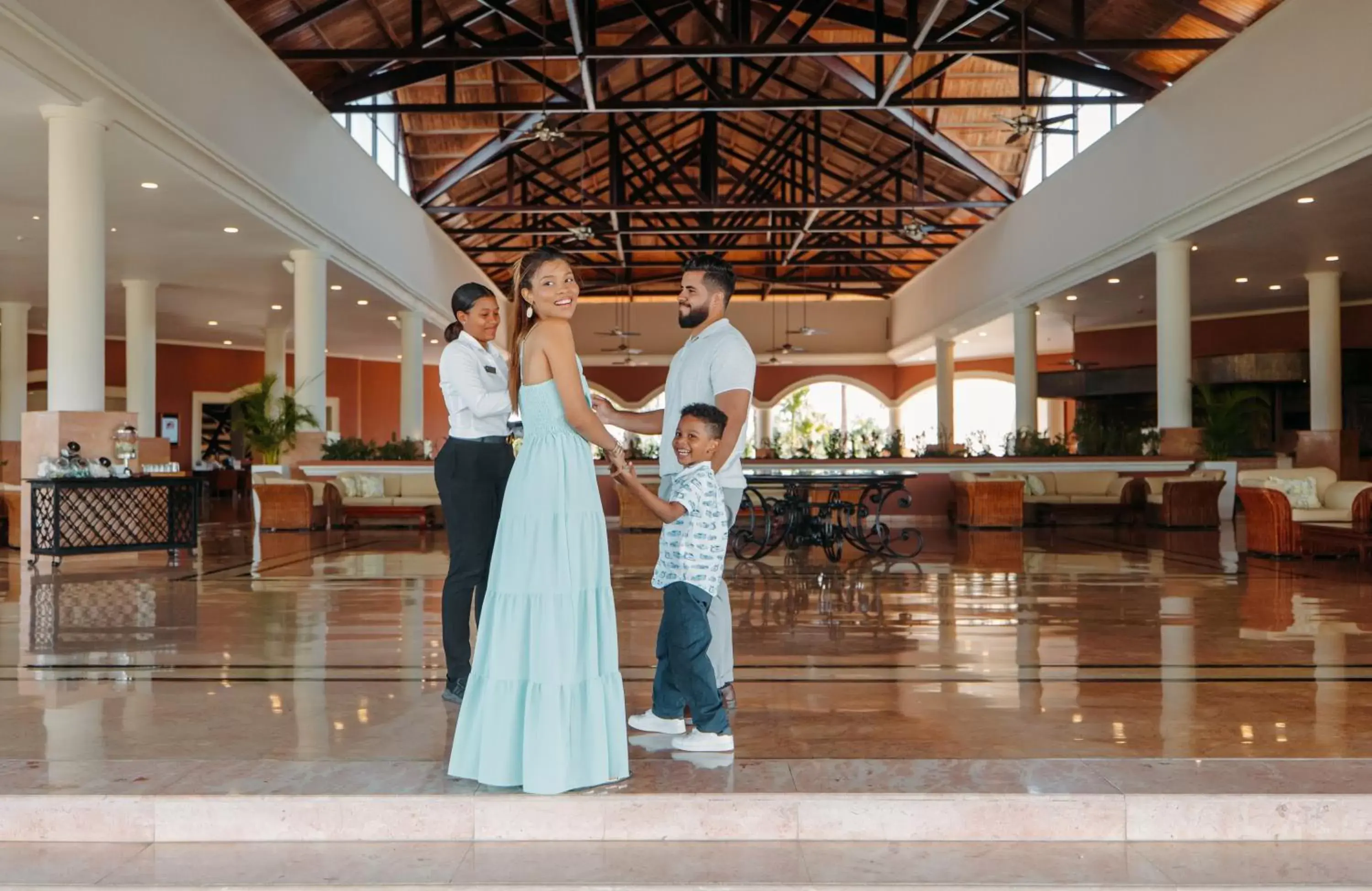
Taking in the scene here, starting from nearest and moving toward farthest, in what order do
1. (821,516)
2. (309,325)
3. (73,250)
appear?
(73,250), (821,516), (309,325)

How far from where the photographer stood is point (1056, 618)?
5824mm

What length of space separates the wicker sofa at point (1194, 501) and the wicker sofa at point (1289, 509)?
3.32 m

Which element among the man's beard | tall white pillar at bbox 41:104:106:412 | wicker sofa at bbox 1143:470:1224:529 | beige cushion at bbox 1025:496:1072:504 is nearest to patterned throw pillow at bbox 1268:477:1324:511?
wicker sofa at bbox 1143:470:1224:529

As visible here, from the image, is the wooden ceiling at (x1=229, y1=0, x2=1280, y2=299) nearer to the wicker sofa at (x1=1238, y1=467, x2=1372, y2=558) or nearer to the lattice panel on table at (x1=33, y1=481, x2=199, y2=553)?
the wicker sofa at (x1=1238, y1=467, x2=1372, y2=558)

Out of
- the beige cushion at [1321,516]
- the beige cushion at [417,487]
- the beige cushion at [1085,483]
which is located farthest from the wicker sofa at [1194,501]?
the beige cushion at [417,487]

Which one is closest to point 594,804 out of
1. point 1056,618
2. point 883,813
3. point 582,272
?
point 883,813

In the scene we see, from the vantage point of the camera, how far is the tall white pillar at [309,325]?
13766 millimetres

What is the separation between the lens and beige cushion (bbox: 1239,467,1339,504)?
952 centimetres

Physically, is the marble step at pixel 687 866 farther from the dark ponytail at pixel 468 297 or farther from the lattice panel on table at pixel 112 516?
the lattice panel on table at pixel 112 516

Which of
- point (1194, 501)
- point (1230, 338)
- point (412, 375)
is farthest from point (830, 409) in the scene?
point (1194, 501)

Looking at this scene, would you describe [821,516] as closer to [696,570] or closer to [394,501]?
[696,570]

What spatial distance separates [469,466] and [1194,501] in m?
11.5

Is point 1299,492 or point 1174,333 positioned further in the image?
point 1174,333

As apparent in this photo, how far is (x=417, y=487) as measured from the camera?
14.9 m
